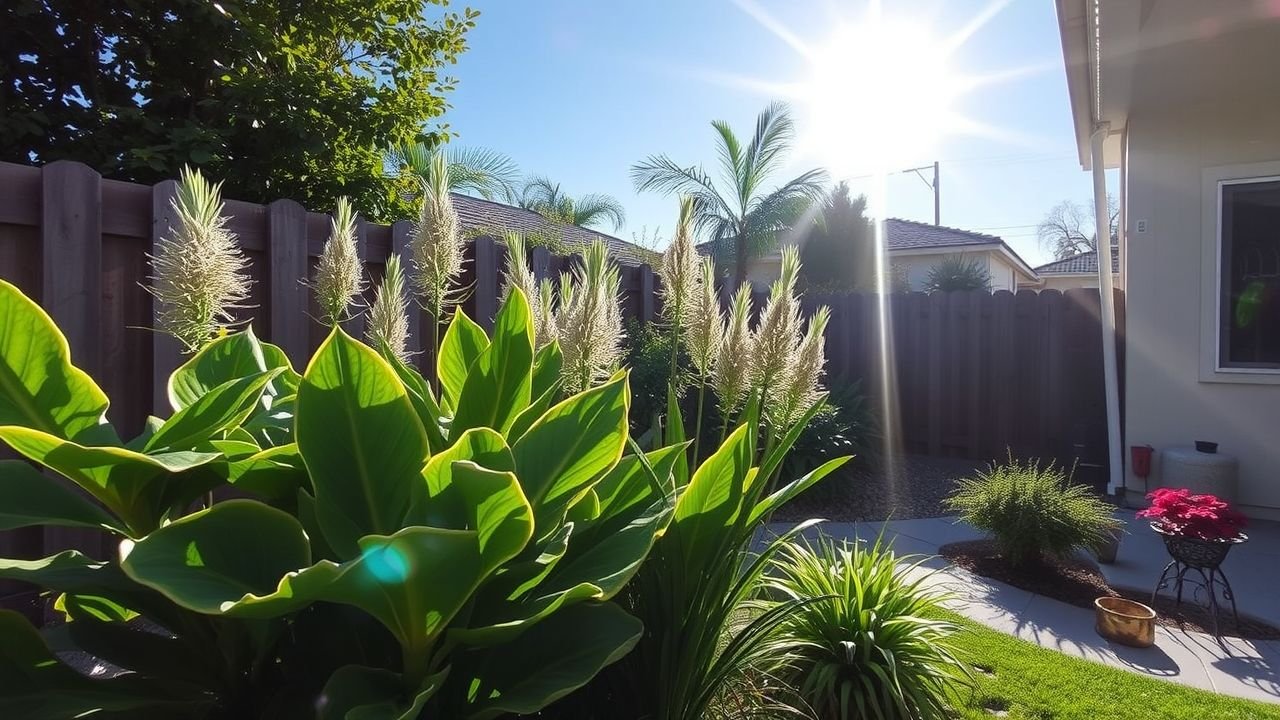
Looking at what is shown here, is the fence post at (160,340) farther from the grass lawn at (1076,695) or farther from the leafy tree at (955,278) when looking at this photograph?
the leafy tree at (955,278)

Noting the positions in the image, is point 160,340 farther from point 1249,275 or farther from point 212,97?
point 1249,275

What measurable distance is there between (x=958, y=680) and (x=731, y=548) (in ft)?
4.92

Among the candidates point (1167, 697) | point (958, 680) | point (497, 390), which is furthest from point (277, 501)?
point (1167, 697)

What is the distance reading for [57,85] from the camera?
14.2 feet

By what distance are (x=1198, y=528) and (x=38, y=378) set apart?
467 cm

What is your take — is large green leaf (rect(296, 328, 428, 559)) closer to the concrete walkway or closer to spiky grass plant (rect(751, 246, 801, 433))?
spiky grass plant (rect(751, 246, 801, 433))

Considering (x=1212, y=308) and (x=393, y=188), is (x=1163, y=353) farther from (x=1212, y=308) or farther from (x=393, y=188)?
(x=393, y=188)

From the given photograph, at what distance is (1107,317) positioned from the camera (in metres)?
6.41

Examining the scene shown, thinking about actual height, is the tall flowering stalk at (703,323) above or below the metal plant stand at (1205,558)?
above

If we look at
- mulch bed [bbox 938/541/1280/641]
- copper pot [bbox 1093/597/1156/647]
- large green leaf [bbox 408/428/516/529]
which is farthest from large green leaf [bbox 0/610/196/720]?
mulch bed [bbox 938/541/1280/641]

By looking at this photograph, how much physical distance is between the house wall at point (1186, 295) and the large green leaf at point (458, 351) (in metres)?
6.89

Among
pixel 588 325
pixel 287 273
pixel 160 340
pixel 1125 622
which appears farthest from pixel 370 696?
pixel 1125 622

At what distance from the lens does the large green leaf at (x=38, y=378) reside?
1126mm

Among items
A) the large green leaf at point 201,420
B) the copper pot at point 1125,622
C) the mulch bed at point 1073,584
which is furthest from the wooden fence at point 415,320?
the copper pot at point 1125,622
